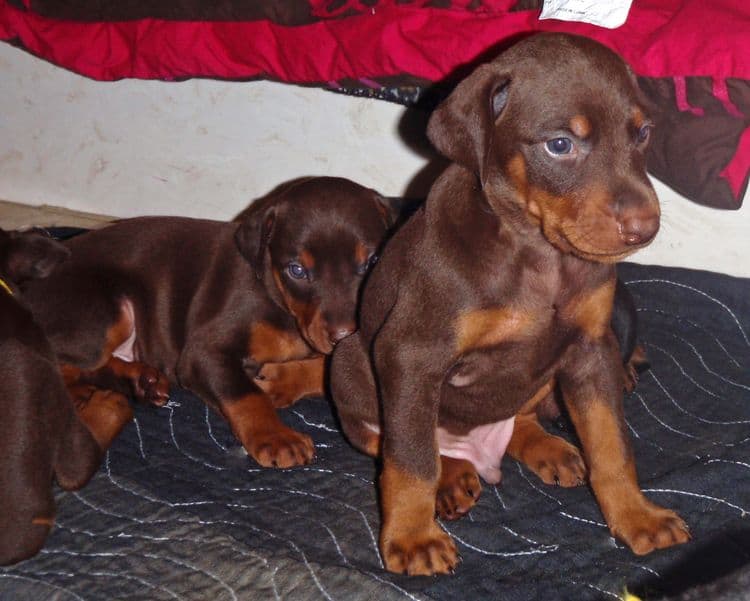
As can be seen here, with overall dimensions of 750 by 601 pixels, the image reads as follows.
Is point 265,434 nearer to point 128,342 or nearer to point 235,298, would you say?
point 235,298

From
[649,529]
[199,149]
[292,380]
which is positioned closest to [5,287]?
[292,380]

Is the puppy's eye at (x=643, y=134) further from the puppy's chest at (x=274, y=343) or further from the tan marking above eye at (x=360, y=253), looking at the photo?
the puppy's chest at (x=274, y=343)

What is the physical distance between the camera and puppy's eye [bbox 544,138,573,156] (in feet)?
8.58

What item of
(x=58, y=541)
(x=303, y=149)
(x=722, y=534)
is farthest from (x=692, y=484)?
(x=303, y=149)

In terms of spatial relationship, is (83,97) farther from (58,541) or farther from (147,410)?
(58,541)

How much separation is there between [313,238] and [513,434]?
1.04 m

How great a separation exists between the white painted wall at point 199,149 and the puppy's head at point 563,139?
86.2 inches

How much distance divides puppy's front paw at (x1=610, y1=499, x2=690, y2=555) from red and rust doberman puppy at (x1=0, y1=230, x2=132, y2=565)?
5.86 feet

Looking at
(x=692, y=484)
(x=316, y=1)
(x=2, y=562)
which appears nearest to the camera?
(x=2, y=562)

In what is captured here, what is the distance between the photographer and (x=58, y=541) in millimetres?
3295

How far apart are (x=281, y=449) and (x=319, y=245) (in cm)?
78

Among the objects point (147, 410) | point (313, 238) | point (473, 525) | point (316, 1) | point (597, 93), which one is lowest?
point (147, 410)

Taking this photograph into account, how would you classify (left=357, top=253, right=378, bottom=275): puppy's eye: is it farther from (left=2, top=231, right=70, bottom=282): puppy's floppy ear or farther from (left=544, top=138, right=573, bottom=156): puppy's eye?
(left=544, top=138, right=573, bottom=156): puppy's eye

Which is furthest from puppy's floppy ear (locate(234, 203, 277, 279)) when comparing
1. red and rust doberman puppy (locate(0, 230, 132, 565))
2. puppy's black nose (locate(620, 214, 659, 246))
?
puppy's black nose (locate(620, 214, 659, 246))
